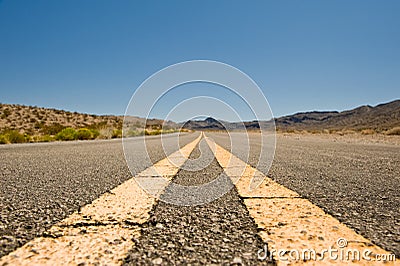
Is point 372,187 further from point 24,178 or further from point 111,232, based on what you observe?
point 24,178

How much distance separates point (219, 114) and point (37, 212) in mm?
3607

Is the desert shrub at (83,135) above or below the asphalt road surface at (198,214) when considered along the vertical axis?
above

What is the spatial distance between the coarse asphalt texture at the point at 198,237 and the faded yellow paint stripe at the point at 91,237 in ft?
0.18

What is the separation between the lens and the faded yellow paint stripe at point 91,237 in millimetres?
818

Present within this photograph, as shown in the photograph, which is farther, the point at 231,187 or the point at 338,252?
the point at 231,187

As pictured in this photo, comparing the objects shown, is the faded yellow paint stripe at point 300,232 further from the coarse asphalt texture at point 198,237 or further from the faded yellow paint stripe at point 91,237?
the faded yellow paint stripe at point 91,237

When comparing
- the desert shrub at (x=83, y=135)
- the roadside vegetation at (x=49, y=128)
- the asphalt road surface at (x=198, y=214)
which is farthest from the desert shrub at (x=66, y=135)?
the asphalt road surface at (x=198, y=214)

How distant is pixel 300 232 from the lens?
1.05 m

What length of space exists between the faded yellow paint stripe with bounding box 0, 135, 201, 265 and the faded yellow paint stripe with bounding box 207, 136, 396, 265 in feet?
1.63

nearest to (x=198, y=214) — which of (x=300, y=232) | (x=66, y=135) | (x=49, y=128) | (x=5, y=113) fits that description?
(x=300, y=232)

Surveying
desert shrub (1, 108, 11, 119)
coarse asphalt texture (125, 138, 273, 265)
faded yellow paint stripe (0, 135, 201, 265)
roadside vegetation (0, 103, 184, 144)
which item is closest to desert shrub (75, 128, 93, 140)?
roadside vegetation (0, 103, 184, 144)

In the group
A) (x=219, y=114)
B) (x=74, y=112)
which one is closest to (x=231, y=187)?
(x=219, y=114)

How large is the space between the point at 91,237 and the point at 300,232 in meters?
0.77

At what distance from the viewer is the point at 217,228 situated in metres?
1.11
